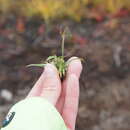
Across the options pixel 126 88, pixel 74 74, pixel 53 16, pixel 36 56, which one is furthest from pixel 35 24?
pixel 74 74

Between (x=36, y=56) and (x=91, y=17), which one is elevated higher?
(x=91, y=17)

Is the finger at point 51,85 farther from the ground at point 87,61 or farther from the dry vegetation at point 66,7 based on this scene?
the dry vegetation at point 66,7

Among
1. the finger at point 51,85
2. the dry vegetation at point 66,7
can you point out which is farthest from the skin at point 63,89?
the dry vegetation at point 66,7

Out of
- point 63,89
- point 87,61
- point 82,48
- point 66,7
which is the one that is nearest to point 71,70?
point 63,89

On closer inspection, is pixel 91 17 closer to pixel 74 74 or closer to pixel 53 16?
pixel 53 16

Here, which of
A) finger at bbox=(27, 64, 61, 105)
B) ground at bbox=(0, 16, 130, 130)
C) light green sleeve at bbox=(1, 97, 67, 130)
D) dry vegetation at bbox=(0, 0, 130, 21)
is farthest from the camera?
dry vegetation at bbox=(0, 0, 130, 21)

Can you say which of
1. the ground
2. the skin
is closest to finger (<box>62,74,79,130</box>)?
the skin

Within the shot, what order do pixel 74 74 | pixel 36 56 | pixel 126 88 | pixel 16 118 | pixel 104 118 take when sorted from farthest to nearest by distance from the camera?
1. pixel 36 56
2. pixel 126 88
3. pixel 104 118
4. pixel 74 74
5. pixel 16 118

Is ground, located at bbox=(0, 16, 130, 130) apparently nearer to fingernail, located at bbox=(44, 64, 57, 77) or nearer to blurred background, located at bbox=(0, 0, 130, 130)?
blurred background, located at bbox=(0, 0, 130, 130)

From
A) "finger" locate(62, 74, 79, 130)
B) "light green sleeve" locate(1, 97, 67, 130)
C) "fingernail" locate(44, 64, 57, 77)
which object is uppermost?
"fingernail" locate(44, 64, 57, 77)
